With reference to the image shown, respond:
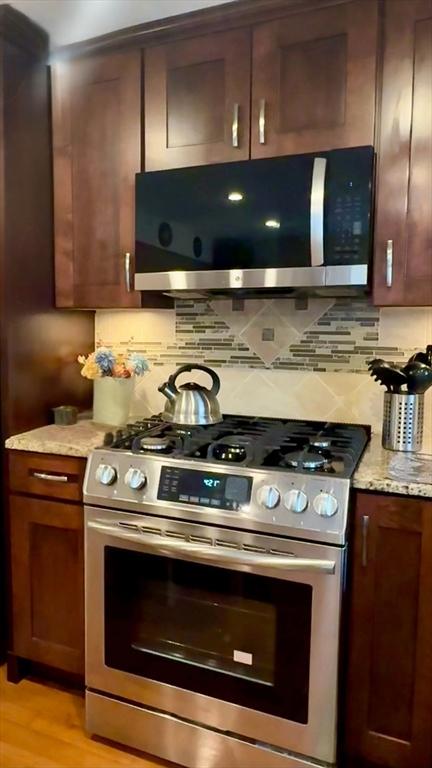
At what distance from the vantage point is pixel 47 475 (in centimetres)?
182

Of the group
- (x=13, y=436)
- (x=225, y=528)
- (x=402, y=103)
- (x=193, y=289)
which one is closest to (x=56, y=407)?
(x=13, y=436)

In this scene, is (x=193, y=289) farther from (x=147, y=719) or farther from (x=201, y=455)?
(x=147, y=719)

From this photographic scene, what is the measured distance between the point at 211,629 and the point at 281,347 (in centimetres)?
105

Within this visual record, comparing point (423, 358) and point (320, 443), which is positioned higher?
point (423, 358)

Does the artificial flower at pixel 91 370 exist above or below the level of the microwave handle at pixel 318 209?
below

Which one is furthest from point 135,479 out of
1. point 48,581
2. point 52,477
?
point 48,581

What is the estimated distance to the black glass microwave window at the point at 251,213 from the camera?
63.0 inches

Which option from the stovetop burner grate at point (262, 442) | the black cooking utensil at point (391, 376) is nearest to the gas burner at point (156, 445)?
the stovetop burner grate at point (262, 442)

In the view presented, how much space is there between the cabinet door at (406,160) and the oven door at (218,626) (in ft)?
2.79

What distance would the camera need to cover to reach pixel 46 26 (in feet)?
6.22

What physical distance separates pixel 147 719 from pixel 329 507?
93cm

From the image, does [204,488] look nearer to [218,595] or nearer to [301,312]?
[218,595]

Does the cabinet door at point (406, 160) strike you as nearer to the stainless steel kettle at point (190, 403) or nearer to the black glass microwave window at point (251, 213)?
the black glass microwave window at point (251, 213)

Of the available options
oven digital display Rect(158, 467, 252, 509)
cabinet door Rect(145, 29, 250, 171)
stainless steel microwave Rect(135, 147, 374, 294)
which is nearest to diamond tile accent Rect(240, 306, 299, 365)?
stainless steel microwave Rect(135, 147, 374, 294)
